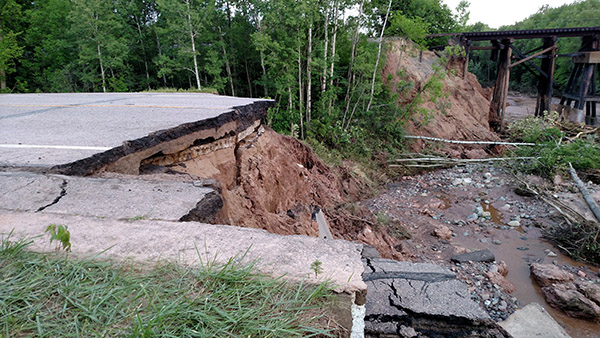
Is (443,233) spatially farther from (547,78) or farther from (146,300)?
(547,78)

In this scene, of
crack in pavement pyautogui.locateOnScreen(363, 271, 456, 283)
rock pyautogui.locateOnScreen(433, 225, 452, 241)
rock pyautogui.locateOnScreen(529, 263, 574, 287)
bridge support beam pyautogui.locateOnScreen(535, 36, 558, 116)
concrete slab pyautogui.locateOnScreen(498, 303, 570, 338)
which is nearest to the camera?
crack in pavement pyautogui.locateOnScreen(363, 271, 456, 283)

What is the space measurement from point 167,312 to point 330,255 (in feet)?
2.90

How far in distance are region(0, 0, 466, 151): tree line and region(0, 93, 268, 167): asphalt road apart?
626cm

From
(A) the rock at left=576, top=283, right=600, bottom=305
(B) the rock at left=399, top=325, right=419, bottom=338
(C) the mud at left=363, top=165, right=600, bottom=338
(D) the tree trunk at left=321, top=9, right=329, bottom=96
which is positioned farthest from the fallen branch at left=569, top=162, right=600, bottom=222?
(D) the tree trunk at left=321, top=9, right=329, bottom=96

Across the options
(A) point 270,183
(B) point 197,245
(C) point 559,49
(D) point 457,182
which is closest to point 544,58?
(D) point 457,182

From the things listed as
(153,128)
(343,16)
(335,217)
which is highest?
(343,16)

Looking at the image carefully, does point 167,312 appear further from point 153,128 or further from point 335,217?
point 335,217

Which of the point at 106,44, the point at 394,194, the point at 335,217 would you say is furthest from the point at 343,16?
the point at 106,44

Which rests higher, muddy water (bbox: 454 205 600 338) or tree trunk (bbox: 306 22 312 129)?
tree trunk (bbox: 306 22 312 129)

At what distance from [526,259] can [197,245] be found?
771 centimetres

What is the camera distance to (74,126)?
430cm

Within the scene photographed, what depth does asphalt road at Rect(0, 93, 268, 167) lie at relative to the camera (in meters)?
3.21

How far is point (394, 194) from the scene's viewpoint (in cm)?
1099

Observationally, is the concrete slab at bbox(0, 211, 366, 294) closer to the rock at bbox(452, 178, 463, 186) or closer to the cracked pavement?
the cracked pavement
